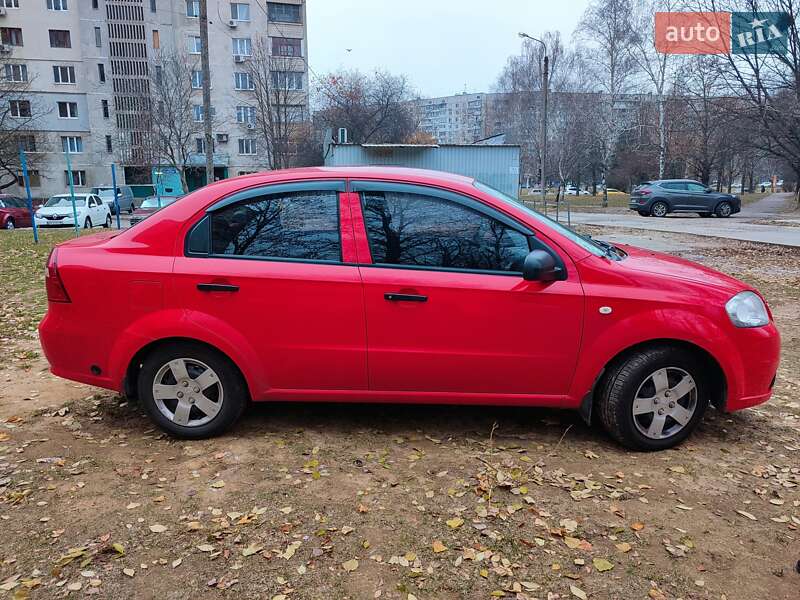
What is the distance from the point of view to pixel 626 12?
43.5 metres

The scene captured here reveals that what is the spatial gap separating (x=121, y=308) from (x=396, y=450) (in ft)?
6.24

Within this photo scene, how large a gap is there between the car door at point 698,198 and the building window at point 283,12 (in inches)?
1608

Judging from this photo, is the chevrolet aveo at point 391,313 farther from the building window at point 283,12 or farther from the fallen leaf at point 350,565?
the building window at point 283,12

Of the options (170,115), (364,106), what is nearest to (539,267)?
(170,115)

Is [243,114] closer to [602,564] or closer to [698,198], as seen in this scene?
[698,198]

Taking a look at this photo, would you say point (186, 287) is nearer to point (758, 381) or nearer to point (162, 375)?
point (162, 375)

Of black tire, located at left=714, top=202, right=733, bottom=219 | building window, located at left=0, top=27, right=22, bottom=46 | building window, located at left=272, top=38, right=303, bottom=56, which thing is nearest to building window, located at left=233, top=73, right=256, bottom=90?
building window, located at left=272, top=38, right=303, bottom=56

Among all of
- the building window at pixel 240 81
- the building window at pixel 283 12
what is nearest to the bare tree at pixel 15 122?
the building window at pixel 240 81

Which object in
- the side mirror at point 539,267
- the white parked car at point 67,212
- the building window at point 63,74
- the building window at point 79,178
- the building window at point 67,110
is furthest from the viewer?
the building window at point 79,178

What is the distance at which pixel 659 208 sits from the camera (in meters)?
28.8

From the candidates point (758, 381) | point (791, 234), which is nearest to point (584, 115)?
point (791, 234)

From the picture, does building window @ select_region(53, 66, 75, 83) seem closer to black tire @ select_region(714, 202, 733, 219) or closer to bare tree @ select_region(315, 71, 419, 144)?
bare tree @ select_region(315, 71, 419, 144)

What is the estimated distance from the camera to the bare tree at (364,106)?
5059cm

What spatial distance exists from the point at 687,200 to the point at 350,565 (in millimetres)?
29764
